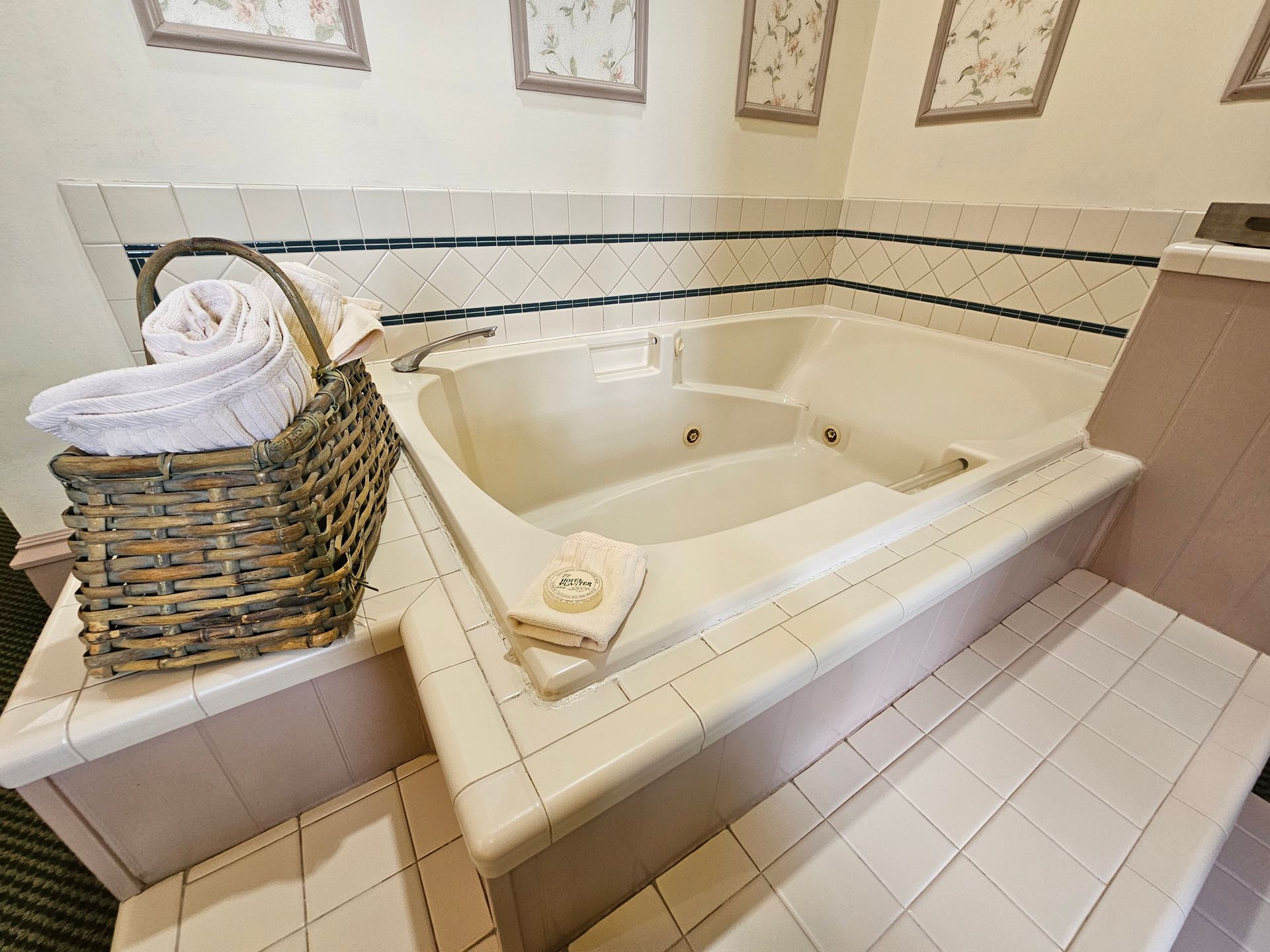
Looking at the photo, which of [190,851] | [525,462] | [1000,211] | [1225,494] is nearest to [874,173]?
[1000,211]

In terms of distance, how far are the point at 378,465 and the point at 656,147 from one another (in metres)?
1.22

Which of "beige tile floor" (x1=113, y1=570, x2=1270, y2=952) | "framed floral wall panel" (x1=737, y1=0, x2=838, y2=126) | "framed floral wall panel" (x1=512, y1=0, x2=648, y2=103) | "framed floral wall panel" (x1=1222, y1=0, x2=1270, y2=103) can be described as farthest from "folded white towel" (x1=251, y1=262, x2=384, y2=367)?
"framed floral wall panel" (x1=1222, y1=0, x2=1270, y2=103)

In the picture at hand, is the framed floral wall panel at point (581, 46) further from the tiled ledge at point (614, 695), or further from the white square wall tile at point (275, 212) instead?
the tiled ledge at point (614, 695)

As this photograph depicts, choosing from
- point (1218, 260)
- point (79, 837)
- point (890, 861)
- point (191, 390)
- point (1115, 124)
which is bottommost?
point (890, 861)

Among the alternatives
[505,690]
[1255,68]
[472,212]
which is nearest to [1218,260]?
[1255,68]

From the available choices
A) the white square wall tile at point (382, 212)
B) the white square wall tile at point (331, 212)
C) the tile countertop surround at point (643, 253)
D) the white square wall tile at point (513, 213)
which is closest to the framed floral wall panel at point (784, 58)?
the tile countertop surround at point (643, 253)

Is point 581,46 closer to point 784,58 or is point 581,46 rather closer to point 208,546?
point 784,58

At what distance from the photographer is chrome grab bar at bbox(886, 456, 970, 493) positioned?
943 mm

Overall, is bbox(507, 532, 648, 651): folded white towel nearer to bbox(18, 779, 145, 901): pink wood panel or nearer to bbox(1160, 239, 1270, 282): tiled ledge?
bbox(18, 779, 145, 901): pink wood panel

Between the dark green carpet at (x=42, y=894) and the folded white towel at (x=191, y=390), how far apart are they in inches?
28.8

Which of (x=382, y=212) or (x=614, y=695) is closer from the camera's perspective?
(x=614, y=695)

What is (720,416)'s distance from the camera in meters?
1.65

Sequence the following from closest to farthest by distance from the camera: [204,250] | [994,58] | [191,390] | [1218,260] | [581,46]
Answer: [191,390], [204,250], [1218,260], [581,46], [994,58]

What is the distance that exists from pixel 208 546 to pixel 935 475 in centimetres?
115
